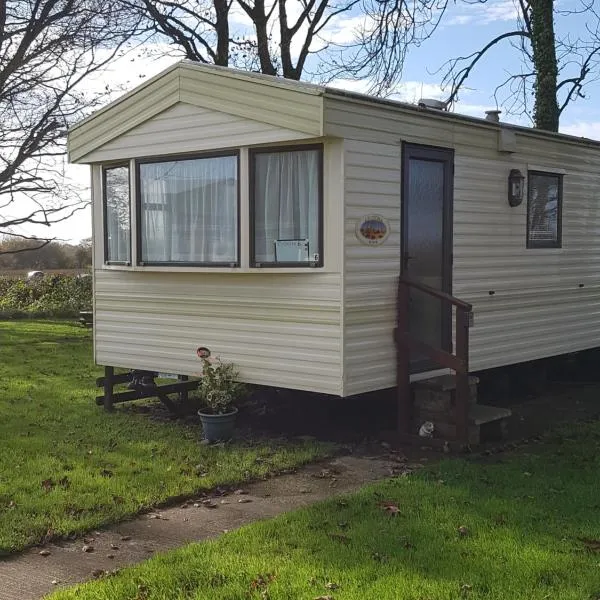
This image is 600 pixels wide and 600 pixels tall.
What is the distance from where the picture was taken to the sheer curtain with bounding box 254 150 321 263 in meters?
6.62

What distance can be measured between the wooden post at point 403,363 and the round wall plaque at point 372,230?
1.47 ft

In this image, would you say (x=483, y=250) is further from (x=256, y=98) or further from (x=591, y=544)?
(x=591, y=544)

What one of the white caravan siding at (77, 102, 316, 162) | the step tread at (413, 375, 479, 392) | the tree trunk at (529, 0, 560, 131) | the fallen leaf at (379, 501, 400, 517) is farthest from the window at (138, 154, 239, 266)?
the tree trunk at (529, 0, 560, 131)

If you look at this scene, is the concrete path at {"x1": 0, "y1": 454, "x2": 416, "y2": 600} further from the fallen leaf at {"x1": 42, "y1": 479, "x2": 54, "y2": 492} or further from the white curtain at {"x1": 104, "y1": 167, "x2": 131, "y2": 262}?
the white curtain at {"x1": 104, "y1": 167, "x2": 131, "y2": 262}

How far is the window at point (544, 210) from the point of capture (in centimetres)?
846

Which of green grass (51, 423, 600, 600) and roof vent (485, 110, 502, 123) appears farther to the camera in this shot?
roof vent (485, 110, 502, 123)

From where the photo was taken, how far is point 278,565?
13.3ft

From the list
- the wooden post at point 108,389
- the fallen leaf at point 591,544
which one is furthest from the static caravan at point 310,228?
the fallen leaf at point 591,544

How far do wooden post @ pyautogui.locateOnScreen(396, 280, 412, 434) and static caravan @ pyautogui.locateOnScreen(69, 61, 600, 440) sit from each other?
2.9 inches

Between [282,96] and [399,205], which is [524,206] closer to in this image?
[399,205]

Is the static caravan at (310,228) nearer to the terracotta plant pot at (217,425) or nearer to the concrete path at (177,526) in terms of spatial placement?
the terracotta plant pot at (217,425)

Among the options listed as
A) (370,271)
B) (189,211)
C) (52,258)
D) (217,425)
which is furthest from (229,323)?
(52,258)

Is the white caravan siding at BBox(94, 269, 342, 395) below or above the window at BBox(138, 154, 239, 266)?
below

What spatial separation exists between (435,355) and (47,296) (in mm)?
18118
